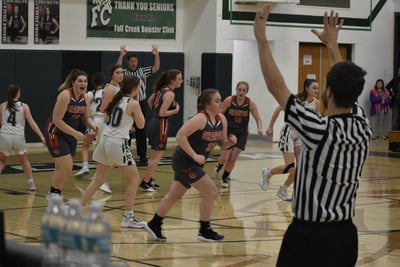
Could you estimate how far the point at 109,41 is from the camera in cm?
2156

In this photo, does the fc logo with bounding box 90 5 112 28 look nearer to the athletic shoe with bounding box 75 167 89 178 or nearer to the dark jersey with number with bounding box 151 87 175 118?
the athletic shoe with bounding box 75 167 89 178

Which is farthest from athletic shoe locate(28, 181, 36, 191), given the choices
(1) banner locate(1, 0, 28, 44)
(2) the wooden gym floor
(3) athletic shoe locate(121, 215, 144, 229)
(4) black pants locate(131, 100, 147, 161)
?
(1) banner locate(1, 0, 28, 44)

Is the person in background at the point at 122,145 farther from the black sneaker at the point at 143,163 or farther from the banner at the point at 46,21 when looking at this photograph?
the banner at the point at 46,21

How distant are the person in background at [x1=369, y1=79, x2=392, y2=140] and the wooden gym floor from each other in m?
7.40

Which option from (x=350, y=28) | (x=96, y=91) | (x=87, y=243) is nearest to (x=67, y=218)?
(x=87, y=243)

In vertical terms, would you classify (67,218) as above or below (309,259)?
above

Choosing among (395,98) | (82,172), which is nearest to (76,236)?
(82,172)

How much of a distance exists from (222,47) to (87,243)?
63.3 feet

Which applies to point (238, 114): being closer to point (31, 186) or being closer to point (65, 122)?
point (65, 122)

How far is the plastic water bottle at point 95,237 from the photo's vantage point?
295 centimetres

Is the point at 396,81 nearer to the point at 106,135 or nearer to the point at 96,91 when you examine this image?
the point at 96,91

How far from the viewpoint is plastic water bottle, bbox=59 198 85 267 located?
118 inches

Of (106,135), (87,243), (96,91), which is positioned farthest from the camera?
(96,91)

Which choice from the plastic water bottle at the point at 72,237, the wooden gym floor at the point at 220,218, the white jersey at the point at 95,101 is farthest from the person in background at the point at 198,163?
the plastic water bottle at the point at 72,237
